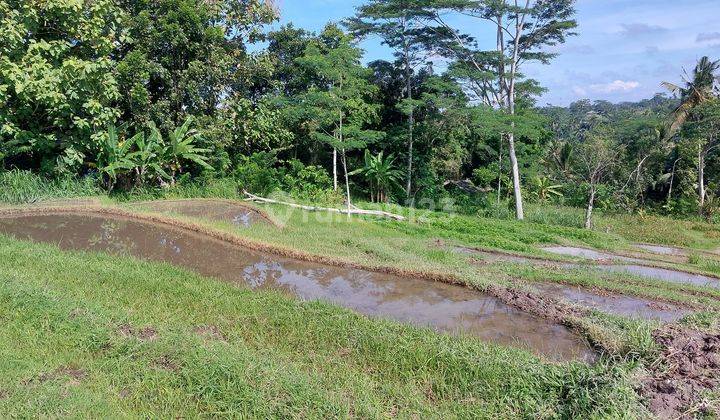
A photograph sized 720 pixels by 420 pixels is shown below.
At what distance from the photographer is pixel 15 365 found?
3844mm

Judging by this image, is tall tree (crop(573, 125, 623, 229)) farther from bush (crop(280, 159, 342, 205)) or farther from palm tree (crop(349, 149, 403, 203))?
bush (crop(280, 159, 342, 205))

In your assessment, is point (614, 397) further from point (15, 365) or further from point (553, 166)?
point (553, 166)

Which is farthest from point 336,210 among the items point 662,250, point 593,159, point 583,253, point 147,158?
point 662,250

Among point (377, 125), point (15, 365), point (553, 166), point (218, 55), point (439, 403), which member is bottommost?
point (439, 403)

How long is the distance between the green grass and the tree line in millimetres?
8225

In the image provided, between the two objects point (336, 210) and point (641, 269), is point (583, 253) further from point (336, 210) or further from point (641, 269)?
point (336, 210)

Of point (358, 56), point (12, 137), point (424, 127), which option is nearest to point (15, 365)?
point (12, 137)

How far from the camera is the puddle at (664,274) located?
8820 mm

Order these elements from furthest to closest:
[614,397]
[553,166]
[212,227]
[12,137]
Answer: [553,166] → [12,137] → [212,227] → [614,397]

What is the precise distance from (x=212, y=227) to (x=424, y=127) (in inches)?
383

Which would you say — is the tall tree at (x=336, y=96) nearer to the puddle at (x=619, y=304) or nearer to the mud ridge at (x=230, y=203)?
the mud ridge at (x=230, y=203)

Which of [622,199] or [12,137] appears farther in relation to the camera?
[622,199]

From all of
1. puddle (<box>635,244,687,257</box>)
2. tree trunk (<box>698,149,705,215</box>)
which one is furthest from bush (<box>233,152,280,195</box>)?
tree trunk (<box>698,149,705,215</box>)

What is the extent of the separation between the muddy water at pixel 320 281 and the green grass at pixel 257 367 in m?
0.89
